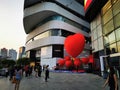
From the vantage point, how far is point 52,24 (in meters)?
46.6

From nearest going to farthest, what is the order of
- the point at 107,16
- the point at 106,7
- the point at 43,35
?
the point at 107,16, the point at 106,7, the point at 43,35

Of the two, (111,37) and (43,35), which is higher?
(43,35)

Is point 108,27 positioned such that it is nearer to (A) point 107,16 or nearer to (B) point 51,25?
(A) point 107,16

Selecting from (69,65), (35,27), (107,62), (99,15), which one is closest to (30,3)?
(35,27)

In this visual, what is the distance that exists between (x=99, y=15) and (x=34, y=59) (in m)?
37.6

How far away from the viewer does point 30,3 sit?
4809cm

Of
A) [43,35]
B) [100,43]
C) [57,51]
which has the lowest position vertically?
[100,43]

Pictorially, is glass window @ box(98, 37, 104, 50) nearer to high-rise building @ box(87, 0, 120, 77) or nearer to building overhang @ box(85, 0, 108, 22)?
high-rise building @ box(87, 0, 120, 77)

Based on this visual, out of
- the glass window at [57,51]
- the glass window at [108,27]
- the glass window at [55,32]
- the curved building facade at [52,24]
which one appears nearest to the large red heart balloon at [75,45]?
the glass window at [108,27]

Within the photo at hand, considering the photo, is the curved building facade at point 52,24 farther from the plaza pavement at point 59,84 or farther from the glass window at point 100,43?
the plaza pavement at point 59,84

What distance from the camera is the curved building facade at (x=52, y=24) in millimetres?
45188

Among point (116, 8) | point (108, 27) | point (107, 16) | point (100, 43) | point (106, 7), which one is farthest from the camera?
point (100, 43)

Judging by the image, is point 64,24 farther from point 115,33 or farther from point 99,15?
point 115,33

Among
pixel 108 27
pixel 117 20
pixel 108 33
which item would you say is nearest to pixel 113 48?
pixel 108 33
